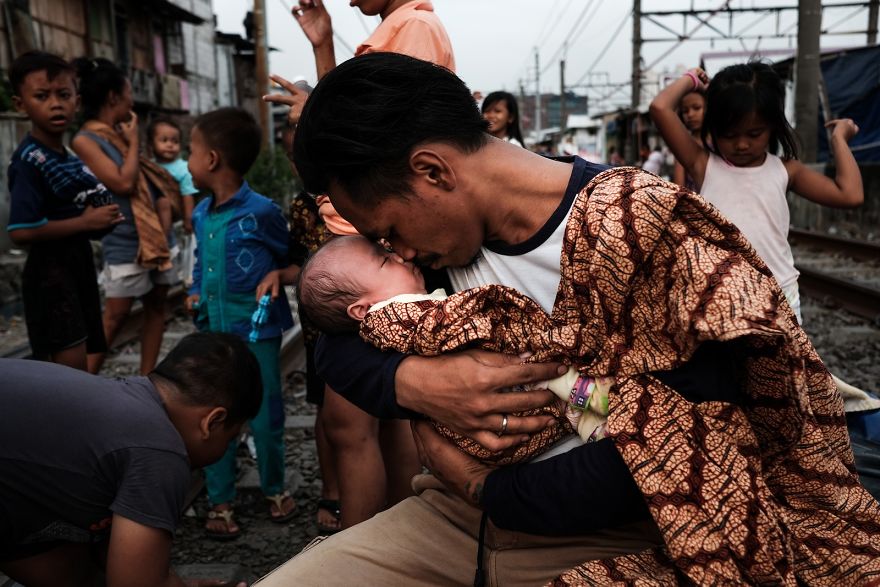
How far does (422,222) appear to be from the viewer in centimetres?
160

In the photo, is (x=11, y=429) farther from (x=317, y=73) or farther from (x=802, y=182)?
(x=802, y=182)

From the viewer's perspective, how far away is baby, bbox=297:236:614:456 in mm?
1466

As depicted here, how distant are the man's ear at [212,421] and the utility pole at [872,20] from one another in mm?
24404

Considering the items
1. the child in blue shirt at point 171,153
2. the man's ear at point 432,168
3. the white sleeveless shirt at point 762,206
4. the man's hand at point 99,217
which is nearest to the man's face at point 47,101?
the man's hand at point 99,217

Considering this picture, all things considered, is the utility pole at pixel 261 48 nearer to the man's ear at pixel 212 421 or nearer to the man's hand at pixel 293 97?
the man's hand at pixel 293 97

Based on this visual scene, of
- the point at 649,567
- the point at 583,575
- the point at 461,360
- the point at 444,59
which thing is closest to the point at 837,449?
the point at 649,567

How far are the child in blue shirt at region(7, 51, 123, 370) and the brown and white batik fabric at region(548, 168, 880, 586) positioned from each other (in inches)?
132

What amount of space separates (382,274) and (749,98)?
214cm

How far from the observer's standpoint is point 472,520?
1.77m

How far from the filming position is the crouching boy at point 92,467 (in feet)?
6.53

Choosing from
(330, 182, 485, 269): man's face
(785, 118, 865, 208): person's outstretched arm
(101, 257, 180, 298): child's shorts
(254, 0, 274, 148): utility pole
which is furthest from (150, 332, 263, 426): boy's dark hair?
(254, 0, 274, 148): utility pole

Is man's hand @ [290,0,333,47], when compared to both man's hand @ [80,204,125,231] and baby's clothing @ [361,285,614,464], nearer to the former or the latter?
man's hand @ [80,204,125,231]

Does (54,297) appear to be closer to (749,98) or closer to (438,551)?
(438,551)

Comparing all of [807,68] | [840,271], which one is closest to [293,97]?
[840,271]
